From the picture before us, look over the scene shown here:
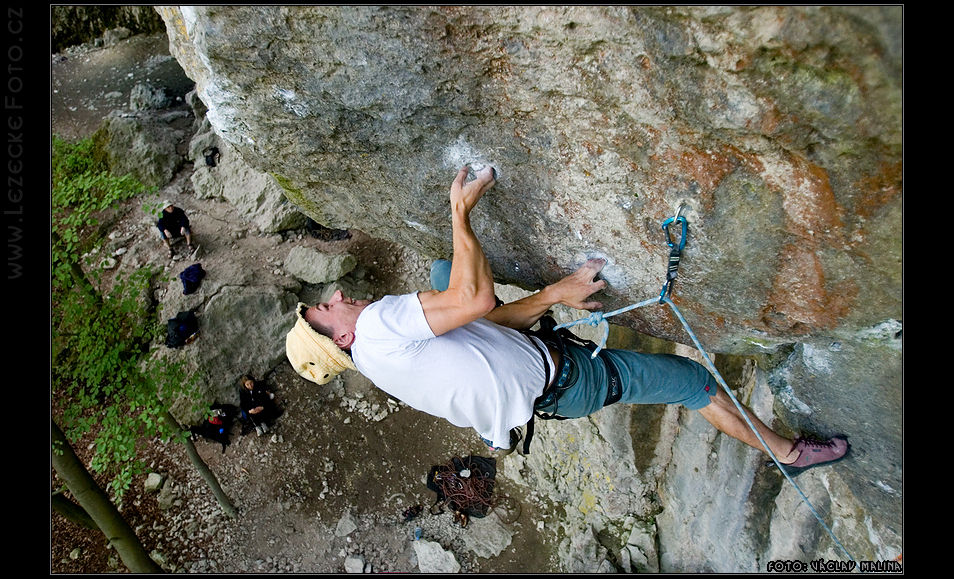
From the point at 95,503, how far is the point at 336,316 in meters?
3.60

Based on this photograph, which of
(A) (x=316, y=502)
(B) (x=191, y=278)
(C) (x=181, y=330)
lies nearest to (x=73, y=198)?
(C) (x=181, y=330)

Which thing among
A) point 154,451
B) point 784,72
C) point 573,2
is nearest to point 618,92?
point 573,2

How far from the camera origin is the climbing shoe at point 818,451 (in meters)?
2.99

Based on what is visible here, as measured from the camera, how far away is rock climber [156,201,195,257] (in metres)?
8.35

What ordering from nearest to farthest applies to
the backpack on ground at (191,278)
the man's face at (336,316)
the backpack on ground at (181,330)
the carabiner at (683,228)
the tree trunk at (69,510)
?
1. the carabiner at (683,228)
2. the man's face at (336,316)
3. the tree trunk at (69,510)
4. the backpack on ground at (181,330)
5. the backpack on ground at (191,278)

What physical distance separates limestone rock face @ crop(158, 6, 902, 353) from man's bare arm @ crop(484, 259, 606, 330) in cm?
11

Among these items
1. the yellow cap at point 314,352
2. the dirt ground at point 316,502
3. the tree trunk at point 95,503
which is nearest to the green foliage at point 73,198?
the tree trunk at point 95,503

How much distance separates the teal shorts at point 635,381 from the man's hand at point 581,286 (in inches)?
13.2

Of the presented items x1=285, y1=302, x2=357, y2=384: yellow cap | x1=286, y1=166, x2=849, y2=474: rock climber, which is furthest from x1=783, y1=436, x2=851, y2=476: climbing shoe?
x1=285, y1=302, x2=357, y2=384: yellow cap

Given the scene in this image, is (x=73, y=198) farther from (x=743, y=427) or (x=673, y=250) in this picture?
(x=743, y=427)

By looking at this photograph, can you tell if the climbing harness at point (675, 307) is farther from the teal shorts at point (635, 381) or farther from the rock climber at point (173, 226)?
the rock climber at point (173, 226)

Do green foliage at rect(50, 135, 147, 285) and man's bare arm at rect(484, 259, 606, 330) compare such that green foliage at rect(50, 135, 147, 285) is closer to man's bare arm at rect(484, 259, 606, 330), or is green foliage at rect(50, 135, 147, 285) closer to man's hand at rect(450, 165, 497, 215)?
man's hand at rect(450, 165, 497, 215)

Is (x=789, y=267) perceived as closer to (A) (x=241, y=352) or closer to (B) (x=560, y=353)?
(B) (x=560, y=353)

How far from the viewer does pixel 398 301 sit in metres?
2.94
